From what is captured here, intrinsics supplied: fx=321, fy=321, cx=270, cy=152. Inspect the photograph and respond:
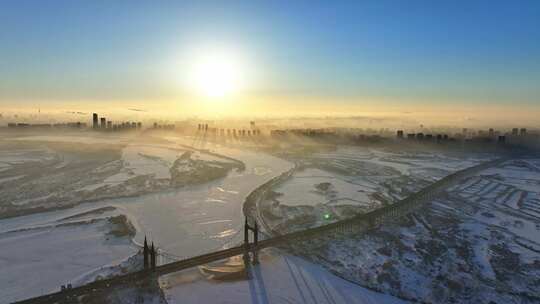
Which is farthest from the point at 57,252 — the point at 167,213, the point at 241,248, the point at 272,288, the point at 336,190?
the point at 336,190

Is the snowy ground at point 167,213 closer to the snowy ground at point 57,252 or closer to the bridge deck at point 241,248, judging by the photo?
the snowy ground at point 57,252

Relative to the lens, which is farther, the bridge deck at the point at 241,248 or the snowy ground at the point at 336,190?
the snowy ground at the point at 336,190

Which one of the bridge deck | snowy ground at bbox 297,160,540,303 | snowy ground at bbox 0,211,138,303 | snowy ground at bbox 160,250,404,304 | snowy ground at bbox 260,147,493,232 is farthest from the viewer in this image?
snowy ground at bbox 260,147,493,232

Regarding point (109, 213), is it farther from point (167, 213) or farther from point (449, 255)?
point (449, 255)

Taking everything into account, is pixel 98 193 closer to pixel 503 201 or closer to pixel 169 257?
pixel 169 257

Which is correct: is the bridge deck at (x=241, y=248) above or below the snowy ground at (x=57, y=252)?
above

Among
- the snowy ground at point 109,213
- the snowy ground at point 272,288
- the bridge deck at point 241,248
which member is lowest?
the snowy ground at point 272,288

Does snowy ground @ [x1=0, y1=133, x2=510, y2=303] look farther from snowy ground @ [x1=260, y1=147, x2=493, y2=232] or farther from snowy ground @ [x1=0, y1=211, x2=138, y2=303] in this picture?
snowy ground @ [x1=260, y1=147, x2=493, y2=232]

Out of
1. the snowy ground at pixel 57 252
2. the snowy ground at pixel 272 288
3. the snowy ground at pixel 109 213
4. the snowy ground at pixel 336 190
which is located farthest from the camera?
the snowy ground at pixel 336 190

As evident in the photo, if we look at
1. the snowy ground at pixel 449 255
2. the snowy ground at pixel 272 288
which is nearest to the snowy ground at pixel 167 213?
the snowy ground at pixel 272 288

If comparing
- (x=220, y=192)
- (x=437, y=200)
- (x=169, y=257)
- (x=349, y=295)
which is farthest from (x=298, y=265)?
(x=437, y=200)

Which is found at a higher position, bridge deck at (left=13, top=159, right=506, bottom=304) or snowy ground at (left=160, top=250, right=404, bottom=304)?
bridge deck at (left=13, top=159, right=506, bottom=304)

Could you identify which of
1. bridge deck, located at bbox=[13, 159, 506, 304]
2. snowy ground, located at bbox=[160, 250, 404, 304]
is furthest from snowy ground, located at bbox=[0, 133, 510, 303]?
bridge deck, located at bbox=[13, 159, 506, 304]
